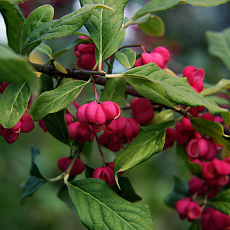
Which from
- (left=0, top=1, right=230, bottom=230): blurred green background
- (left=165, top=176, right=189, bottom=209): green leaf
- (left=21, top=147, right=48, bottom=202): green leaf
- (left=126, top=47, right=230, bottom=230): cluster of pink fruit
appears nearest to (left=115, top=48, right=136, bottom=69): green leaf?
(left=126, top=47, right=230, bottom=230): cluster of pink fruit

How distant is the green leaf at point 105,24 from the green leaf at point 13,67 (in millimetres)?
419

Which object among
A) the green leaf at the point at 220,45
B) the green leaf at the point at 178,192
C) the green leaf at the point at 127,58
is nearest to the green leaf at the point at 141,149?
Answer: the green leaf at the point at 127,58

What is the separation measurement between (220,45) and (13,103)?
125 centimetres

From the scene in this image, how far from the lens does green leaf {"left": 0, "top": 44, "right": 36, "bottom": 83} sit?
44cm

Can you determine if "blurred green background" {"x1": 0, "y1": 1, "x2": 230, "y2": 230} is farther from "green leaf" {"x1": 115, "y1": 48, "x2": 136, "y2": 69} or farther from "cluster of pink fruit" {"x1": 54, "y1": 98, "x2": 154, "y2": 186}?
"green leaf" {"x1": 115, "y1": 48, "x2": 136, "y2": 69}

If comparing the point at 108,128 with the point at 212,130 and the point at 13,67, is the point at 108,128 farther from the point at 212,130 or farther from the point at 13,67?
the point at 13,67

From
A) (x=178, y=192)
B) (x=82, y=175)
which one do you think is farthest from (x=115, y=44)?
(x=82, y=175)

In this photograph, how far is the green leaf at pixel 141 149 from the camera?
2.61 feet

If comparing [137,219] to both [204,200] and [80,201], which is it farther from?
[204,200]

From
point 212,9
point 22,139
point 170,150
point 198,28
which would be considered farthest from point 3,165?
point 212,9

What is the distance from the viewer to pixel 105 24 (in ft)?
2.79

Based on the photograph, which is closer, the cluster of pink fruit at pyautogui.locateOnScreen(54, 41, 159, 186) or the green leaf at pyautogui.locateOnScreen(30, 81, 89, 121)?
the green leaf at pyautogui.locateOnScreen(30, 81, 89, 121)

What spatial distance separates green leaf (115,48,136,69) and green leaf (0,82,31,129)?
28cm

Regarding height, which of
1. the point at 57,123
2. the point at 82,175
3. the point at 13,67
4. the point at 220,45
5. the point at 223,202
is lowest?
the point at 82,175
